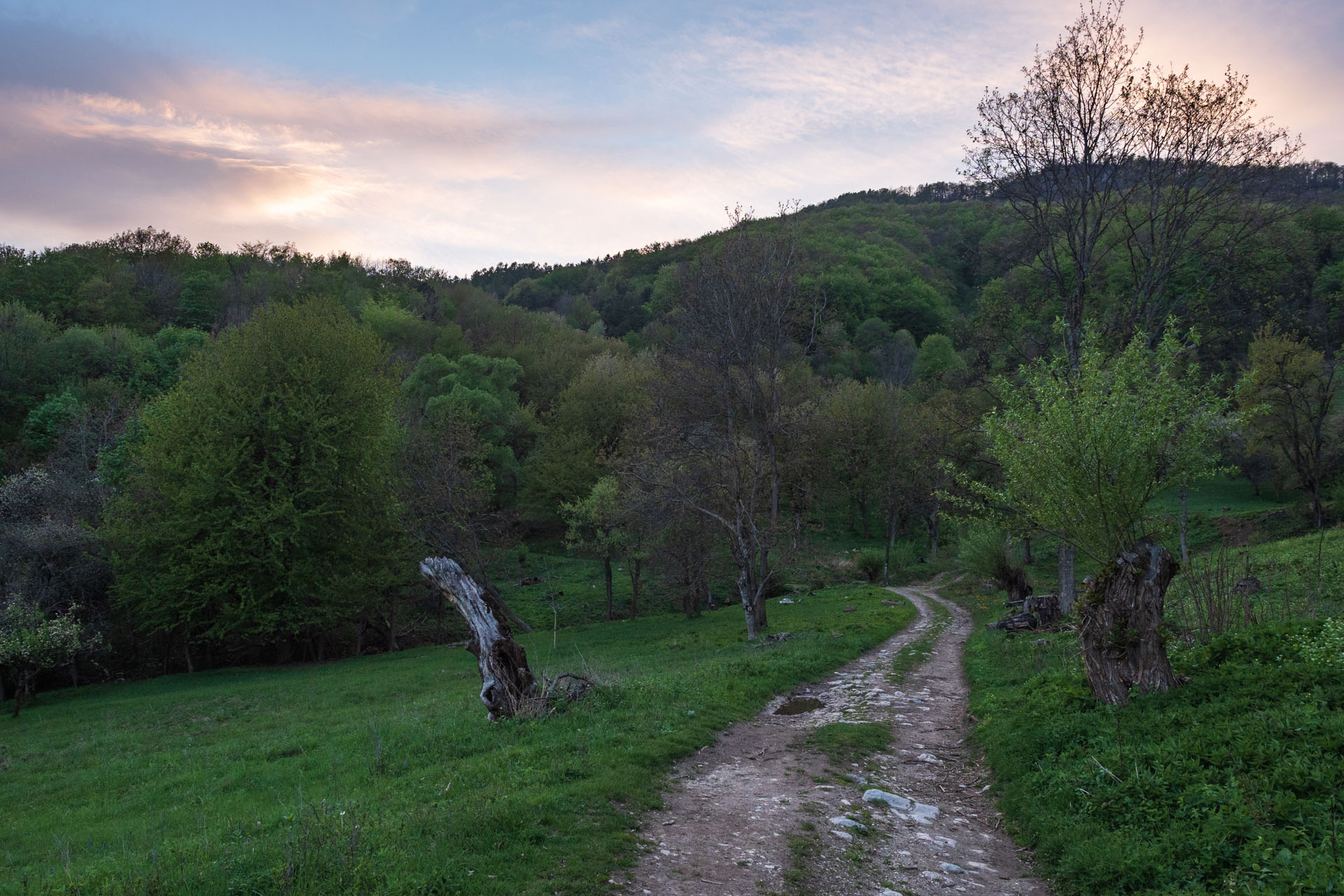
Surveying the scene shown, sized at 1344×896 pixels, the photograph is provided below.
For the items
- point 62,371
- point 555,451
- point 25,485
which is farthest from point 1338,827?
point 62,371

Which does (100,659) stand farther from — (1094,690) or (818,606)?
(1094,690)

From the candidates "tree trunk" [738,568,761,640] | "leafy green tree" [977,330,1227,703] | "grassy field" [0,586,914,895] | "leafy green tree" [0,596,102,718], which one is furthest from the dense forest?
"grassy field" [0,586,914,895]

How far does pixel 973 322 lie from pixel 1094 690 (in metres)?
17.1

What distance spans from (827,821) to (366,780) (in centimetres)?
695

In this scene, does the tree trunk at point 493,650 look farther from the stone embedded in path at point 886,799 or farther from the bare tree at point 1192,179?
the bare tree at point 1192,179

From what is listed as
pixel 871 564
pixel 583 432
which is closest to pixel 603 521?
pixel 871 564

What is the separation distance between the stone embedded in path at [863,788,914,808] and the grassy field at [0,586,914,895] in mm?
2772

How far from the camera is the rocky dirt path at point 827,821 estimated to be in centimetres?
716

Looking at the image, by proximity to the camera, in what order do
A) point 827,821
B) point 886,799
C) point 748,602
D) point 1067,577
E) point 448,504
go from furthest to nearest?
point 448,504 → point 748,602 → point 1067,577 → point 886,799 → point 827,821

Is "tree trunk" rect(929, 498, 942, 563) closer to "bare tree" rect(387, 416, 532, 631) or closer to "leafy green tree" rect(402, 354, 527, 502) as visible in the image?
"bare tree" rect(387, 416, 532, 631)

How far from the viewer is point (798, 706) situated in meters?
15.0

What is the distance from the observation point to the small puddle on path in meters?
14.5

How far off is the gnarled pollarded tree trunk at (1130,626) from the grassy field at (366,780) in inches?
247

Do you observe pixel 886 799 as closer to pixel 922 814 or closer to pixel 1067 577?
pixel 922 814
